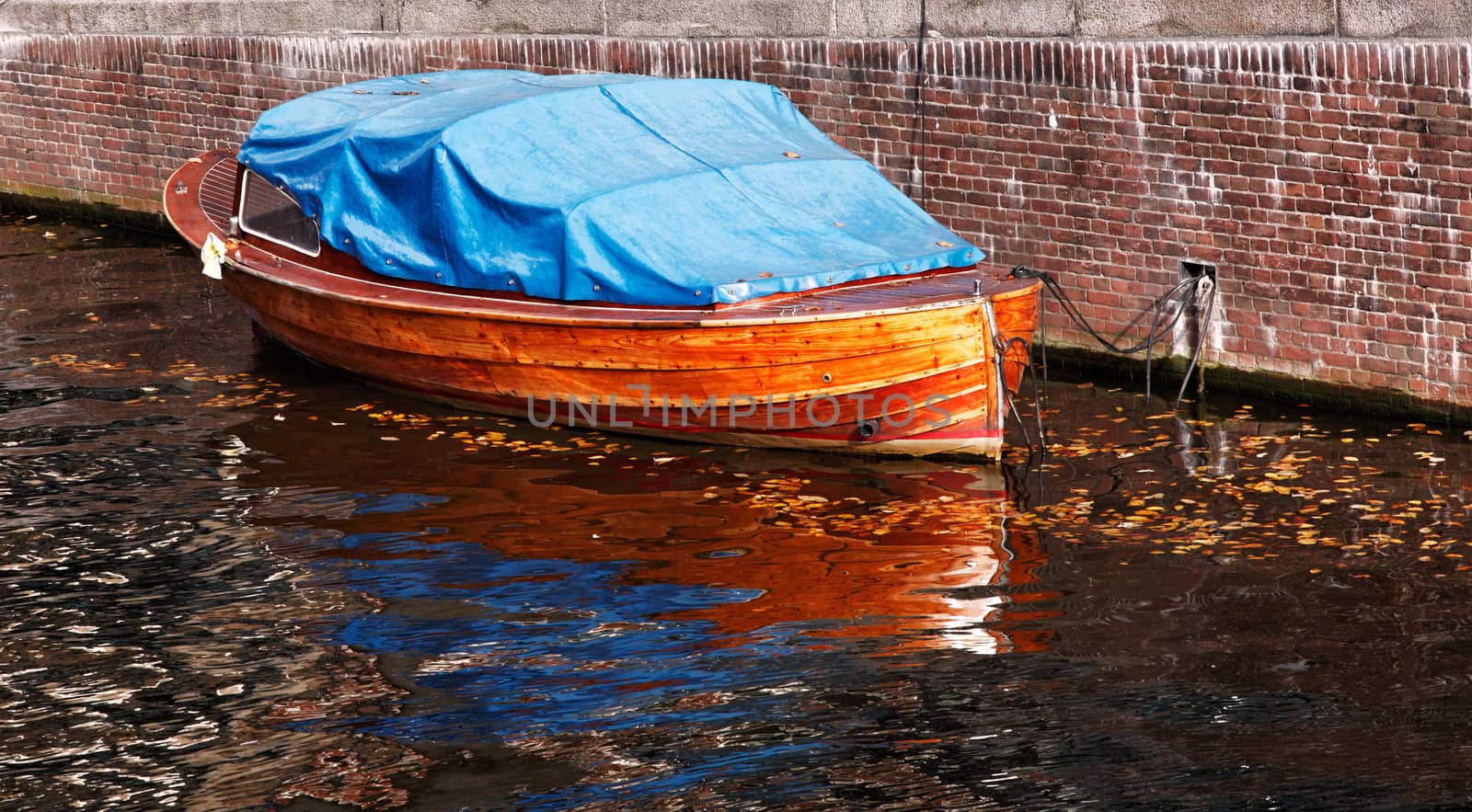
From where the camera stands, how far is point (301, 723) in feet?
20.8

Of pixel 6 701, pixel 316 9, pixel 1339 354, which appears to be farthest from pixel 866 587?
pixel 316 9

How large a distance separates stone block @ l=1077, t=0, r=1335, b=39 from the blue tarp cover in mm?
1802

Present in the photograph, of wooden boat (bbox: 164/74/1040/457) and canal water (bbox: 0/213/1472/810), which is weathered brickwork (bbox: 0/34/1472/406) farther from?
wooden boat (bbox: 164/74/1040/457)

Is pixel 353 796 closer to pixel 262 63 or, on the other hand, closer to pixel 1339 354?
pixel 1339 354

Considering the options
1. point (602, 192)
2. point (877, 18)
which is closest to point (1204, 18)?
point (877, 18)

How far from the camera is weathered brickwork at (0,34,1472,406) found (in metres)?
9.74

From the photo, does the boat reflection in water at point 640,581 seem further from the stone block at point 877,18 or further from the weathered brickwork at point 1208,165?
the stone block at point 877,18

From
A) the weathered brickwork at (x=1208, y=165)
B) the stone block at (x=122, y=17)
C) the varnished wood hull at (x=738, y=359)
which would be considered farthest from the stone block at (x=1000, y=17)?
the stone block at (x=122, y=17)

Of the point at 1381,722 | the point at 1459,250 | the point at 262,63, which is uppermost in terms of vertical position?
the point at 262,63

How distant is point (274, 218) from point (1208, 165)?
249 inches

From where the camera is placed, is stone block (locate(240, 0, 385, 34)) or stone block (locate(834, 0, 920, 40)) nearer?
stone block (locate(834, 0, 920, 40))

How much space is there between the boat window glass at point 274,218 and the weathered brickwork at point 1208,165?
11.2 feet

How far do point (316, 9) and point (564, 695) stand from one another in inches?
440

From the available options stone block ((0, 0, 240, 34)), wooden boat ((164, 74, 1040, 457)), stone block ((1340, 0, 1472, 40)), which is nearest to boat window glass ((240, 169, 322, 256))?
wooden boat ((164, 74, 1040, 457))
